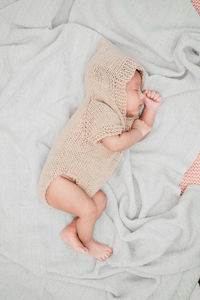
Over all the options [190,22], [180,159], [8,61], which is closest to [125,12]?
[190,22]

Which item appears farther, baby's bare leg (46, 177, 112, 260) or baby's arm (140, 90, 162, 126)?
baby's arm (140, 90, 162, 126)

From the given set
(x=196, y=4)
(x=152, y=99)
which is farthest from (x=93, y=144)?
(x=196, y=4)

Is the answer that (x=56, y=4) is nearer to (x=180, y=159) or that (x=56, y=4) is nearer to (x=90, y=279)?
(x=180, y=159)

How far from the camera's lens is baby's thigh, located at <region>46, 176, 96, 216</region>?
126 cm

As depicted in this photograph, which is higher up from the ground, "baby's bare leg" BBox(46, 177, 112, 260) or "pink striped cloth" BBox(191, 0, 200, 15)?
"pink striped cloth" BBox(191, 0, 200, 15)

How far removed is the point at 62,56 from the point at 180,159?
2.40 ft

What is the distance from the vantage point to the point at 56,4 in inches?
59.5

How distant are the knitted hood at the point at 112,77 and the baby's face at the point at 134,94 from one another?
0.03 meters

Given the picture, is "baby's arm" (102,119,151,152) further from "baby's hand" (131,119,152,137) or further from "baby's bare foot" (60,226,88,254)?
"baby's bare foot" (60,226,88,254)

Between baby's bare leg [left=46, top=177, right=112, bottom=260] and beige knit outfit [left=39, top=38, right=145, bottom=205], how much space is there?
3 centimetres

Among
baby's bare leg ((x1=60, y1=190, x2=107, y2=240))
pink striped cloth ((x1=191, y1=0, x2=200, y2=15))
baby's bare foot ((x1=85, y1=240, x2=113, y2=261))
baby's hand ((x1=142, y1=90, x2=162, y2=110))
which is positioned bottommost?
baby's bare foot ((x1=85, y1=240, x2=113, y2=261))

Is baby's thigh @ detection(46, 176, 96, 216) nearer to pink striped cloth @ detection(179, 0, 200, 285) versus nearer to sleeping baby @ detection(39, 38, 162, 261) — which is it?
sleeping baby @ detection(39, 38, 162, 261)

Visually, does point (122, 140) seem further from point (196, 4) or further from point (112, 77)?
point (196, 4)

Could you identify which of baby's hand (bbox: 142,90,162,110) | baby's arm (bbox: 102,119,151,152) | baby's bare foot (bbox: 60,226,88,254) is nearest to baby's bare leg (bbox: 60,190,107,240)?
baby's bare foot (bbox: 60,226,88,254)
